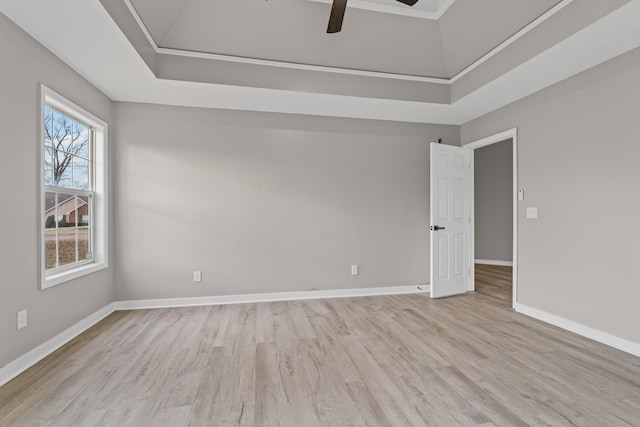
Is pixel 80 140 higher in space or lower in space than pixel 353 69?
lower

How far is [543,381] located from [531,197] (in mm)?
2101

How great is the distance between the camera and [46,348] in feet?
8.06

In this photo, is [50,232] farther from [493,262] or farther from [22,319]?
[493,262]

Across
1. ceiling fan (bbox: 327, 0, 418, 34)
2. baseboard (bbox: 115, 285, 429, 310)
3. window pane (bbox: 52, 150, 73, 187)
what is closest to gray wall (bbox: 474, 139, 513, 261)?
baseboard (bbox: 115, 285, 429, 310)

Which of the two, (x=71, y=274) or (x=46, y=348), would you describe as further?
(x=71, y=274)

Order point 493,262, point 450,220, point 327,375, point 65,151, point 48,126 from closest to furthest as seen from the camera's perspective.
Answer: point 327,375 < point 48,126 < point 65,151 < point 450,220 < point 493,262

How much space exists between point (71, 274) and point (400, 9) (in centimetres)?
422

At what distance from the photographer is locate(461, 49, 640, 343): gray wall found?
8.23 ft

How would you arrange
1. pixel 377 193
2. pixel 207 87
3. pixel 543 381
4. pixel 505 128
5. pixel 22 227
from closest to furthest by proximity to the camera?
pixel 543 381 → pixel 22 227 → pixel 207 87 → pixel 505 128 → pixel 377 193

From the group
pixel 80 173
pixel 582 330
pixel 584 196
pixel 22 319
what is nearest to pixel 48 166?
pixel 80 173

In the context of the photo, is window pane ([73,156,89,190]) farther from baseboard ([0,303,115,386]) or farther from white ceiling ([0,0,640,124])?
baseboard ([0,303,115,386])

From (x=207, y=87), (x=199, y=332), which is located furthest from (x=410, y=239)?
(x=207, y=87)

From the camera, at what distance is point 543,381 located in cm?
207

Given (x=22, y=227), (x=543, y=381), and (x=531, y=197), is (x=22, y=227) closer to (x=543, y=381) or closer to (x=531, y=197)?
(x=543, y=381)
